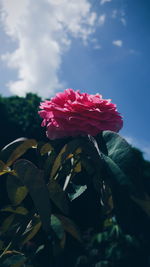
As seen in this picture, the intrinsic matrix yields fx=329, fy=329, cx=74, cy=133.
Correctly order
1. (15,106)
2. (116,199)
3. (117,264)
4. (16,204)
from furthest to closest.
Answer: (15,106) → (117,264) → (16,204) → (116,199)

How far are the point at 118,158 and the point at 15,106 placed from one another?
9.43 m

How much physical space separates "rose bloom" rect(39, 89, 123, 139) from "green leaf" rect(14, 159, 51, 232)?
1.02ft

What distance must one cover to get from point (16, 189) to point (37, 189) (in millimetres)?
167

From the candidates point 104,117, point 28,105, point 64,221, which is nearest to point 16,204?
point 64,221

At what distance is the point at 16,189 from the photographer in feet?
3.64

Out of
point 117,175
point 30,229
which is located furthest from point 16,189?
point 117,175

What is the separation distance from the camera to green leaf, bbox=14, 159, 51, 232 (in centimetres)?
95

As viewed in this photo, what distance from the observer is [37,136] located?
30.5ft

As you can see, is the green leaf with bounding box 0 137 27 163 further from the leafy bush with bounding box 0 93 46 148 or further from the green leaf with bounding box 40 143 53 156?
the leafy bush with bounding box 0 93 46 148

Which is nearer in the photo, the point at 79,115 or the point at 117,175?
the point at 117,175

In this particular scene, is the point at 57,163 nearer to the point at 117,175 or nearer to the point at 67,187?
the point at 67,187

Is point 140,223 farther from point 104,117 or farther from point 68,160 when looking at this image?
point 104,117

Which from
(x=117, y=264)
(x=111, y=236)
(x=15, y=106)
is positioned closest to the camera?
(x=117, y=264)

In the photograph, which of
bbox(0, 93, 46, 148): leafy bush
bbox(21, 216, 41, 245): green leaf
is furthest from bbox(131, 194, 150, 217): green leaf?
bbox(0, 93, 46, 148): leafy bush
